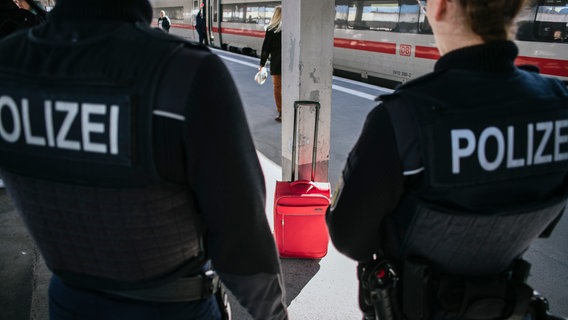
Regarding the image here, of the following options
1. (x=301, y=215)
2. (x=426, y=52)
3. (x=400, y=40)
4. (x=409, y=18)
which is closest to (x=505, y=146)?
(x=301, y=215)

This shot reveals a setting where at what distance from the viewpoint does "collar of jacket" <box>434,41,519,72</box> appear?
114cm

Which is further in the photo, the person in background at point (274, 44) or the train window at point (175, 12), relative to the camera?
the train window at point (175, 12)

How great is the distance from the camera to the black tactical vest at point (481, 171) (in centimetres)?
110

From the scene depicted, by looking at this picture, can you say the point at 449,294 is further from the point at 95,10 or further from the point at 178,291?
the point at 95,10

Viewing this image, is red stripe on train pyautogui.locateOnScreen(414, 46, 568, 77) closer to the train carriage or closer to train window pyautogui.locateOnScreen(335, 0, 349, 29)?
the train carriage

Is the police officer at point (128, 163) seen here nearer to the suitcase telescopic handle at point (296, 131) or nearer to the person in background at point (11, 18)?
the suitcase telescopic handle at point (296, 131)

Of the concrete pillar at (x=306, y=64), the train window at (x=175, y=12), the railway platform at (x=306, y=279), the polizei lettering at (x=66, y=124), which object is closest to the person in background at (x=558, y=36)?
the railway platform at (x=306, y=279)

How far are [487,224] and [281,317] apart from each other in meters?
0.61

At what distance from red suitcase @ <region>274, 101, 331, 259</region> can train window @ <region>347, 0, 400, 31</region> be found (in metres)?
7.14

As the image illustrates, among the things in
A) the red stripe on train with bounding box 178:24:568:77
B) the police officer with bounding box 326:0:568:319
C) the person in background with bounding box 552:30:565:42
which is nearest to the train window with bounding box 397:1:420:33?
the red stripe on train with bounding box 178:24:568:77

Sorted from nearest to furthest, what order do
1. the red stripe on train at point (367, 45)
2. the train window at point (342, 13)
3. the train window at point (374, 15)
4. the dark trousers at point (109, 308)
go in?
the dark trousers at point (109, 308)
the train window at point (374, 15)
the red stripe on train at point (367, 45)
the train window at point (342, 13)

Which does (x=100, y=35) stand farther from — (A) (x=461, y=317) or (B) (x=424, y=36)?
(B) (x=424, y=36)

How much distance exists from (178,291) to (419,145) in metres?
0.72

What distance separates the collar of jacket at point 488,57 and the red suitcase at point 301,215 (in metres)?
1.62
